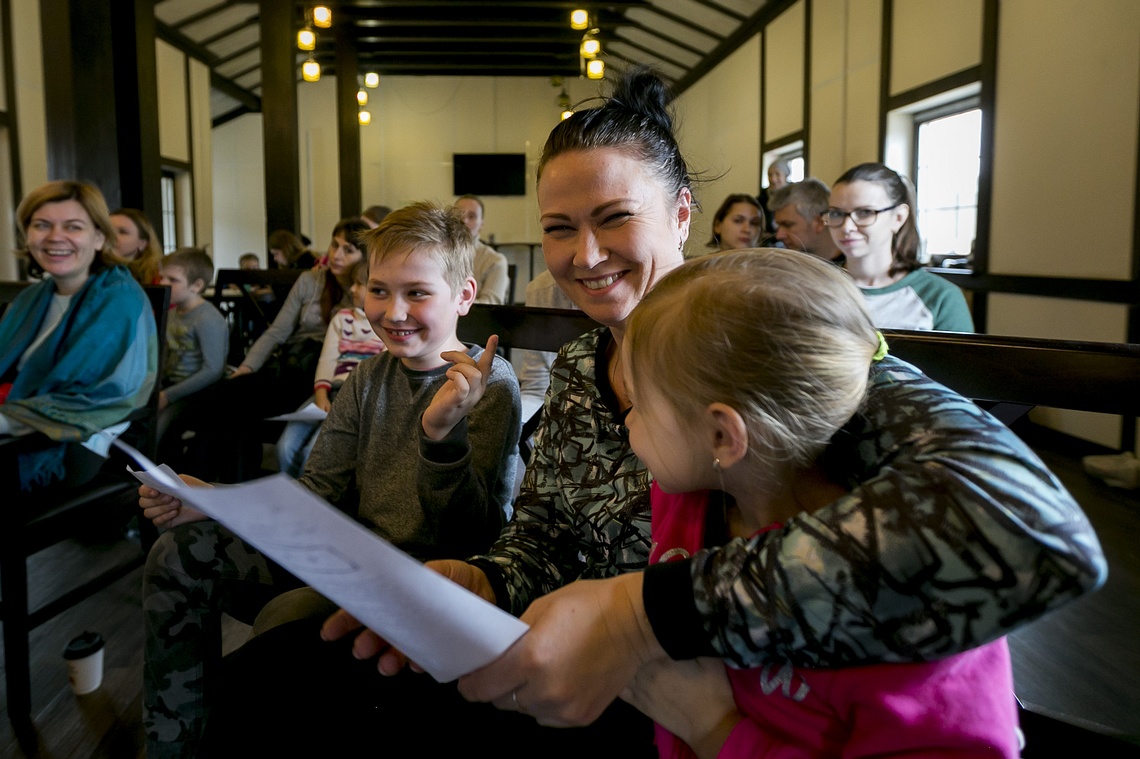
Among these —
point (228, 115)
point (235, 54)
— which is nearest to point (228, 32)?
point (235, 54)

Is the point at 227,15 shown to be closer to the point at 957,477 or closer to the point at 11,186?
the point at 11,186

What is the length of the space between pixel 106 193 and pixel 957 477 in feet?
15.1

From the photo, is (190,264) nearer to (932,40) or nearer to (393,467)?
(393,467)

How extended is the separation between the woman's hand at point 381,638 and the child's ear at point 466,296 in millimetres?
859

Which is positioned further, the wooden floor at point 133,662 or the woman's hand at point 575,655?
the wooden floor at point 133,662

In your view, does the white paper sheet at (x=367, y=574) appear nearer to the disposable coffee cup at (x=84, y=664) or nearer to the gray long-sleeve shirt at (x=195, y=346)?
the disposable coffee cup at (x=84, y=664)

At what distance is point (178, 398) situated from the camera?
3.22m

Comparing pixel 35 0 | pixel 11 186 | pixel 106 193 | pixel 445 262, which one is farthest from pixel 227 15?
pixel 445 262

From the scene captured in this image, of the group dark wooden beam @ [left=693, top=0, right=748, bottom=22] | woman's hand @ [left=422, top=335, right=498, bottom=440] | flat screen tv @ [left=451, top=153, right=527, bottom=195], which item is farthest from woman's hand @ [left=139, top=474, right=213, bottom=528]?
flat screen tv @ [left=451, top=153, right=527, bottom=195]

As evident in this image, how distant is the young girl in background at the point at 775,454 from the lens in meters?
0.58

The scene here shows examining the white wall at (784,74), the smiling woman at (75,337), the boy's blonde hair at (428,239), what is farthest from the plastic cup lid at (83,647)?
the white wall at (784,74)

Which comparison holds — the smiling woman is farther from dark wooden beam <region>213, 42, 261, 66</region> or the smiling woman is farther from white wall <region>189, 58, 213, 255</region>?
dark wooden beam <region>213, 42, 261, 66</region>

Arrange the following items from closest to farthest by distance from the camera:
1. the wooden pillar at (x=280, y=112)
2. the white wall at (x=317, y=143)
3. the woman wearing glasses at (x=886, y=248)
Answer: the woman wearing glasses at (x=886, y=248)
the wooden pillar at (x=280, y=112)
the white wall at (x=317, y=143)

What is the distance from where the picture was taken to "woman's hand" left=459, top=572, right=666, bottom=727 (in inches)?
25.1
